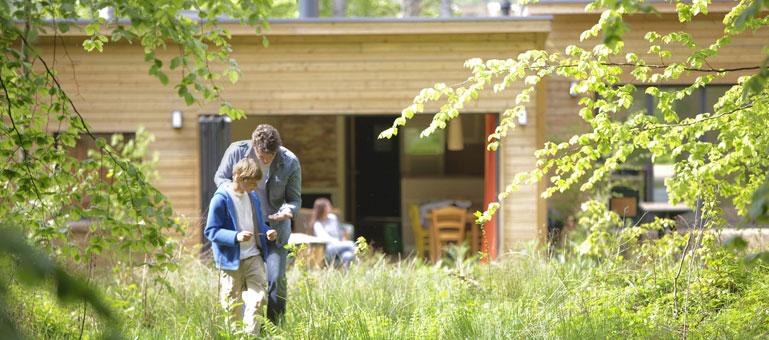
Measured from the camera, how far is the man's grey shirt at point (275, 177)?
6.19m

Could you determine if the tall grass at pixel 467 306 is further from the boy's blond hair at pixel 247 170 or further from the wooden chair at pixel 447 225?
the wooden chair at pixel 447 225

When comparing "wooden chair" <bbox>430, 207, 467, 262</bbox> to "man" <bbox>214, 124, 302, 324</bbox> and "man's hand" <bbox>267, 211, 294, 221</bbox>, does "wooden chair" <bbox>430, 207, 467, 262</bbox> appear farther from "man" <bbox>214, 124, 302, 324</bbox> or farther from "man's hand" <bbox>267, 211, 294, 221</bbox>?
"man's hand" <bbox>267, 211, 294, 221</bbox>

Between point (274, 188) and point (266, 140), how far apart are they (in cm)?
39

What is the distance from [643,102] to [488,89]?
13.8 feet

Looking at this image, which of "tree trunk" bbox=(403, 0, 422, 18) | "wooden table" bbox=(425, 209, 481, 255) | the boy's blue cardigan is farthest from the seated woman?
"tree trunk" bbox=(403, 0, 422, 18)

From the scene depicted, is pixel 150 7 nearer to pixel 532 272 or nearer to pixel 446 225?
pixel 532 272

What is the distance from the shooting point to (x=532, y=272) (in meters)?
7.27

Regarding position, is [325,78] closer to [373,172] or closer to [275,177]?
[275,177]

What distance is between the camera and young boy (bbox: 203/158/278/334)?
5789mm

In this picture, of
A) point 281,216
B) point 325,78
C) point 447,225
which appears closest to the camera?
point 281,216

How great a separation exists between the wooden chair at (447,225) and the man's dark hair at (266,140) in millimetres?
6609

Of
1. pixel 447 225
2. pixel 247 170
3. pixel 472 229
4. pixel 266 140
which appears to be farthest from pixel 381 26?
pixel 247 170

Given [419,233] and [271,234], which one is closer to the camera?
[271,234]

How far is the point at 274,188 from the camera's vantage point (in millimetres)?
6227
